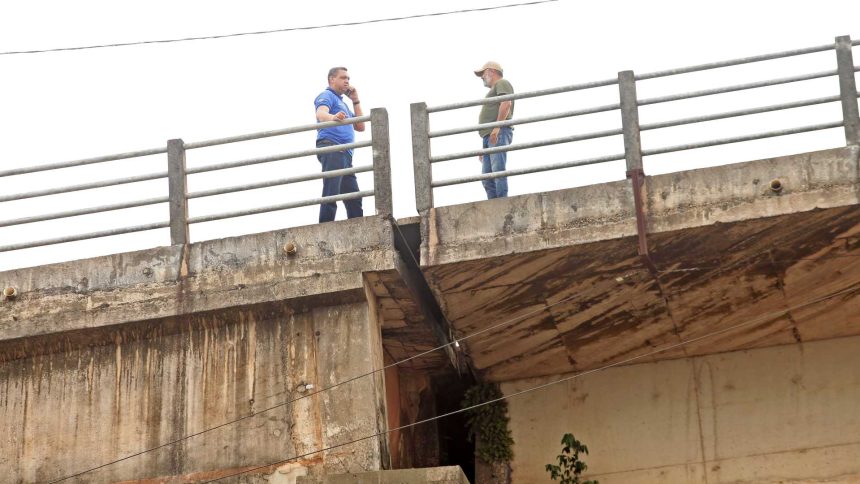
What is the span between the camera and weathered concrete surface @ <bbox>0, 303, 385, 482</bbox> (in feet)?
36.6

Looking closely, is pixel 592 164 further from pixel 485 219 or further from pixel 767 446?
pixel 767 446

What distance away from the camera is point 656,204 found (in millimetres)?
11039

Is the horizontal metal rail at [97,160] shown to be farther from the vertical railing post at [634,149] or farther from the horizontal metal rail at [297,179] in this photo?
the vertical railing post at [634,149]

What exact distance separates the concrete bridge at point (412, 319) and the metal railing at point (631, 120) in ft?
0.16

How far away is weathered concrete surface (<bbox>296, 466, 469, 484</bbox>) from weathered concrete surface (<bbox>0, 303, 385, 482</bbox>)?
16.2 inches

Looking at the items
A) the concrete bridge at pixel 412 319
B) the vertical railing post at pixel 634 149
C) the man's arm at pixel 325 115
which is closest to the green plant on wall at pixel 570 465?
the concrete bridge at pixel 412 319

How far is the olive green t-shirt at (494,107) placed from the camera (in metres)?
12.6

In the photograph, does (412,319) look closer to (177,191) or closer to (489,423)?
(489,423)

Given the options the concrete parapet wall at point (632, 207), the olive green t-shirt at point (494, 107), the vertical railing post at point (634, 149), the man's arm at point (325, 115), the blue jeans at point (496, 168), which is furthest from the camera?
the olive green t-shirt at point (494, 107)

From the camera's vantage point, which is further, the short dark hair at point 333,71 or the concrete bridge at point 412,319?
the short dark hair at point 333,71

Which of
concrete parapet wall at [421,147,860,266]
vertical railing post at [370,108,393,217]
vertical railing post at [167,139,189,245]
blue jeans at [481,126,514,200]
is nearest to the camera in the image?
concrete parapet wall at [421,147,860,266]

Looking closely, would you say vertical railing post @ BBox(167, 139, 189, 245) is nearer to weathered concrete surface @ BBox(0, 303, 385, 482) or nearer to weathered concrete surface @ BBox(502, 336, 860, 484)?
weathered concrete surface @ BBox(0, 303, 385, 482)

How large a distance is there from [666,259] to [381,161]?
2.55m

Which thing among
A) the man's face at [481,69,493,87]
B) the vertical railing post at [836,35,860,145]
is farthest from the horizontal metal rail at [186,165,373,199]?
the vertical railing post at [836,35,860,145]
